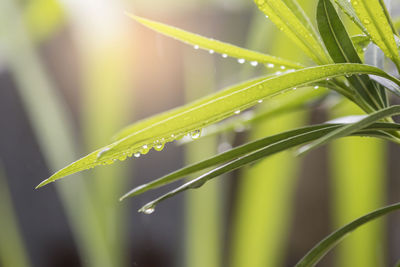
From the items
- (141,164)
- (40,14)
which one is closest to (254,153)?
(40,14)

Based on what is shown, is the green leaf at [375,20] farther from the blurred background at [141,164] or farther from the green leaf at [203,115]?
the blurred background at [141,164]

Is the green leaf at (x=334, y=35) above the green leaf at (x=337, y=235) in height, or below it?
above

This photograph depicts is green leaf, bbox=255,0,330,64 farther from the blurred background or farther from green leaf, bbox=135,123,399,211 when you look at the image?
the blurred background

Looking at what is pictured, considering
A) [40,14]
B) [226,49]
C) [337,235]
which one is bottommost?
[337,235]

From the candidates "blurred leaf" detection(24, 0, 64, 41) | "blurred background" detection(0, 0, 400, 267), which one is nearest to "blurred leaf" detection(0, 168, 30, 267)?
"blurred background" detection(0, 0, 400, 267)

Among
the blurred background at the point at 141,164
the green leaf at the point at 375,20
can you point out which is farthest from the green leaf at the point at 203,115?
the blurred background at the point at 141,164

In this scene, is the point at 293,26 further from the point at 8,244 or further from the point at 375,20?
the point at 8,244
